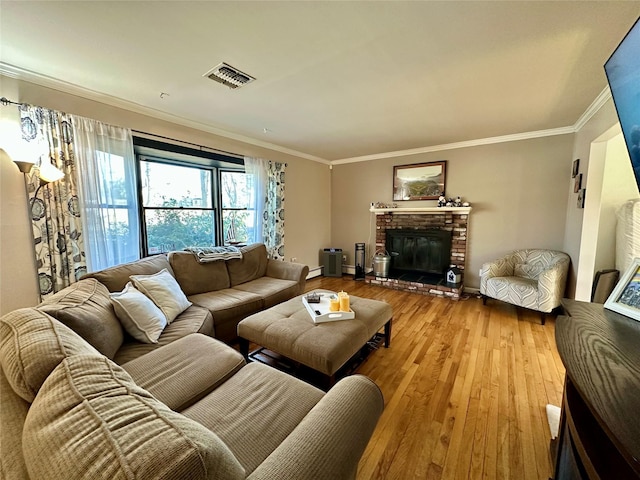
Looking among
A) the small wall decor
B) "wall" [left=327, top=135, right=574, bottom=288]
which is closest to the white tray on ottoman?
"wall" [left=327, top=135, right=574, bottom=288]

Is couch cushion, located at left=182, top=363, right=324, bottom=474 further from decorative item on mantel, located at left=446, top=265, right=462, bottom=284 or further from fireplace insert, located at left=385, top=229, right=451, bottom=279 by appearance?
fireplace insert, located at left=385, top=229, right=451, bottom=279

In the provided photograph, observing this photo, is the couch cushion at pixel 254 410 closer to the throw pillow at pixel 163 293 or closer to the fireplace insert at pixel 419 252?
the throw pillow at pixel 163 293

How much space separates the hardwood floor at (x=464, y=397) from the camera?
4.35 feet

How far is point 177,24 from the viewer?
1.49 m

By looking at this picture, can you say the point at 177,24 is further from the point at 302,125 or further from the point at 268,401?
the point at 268,401

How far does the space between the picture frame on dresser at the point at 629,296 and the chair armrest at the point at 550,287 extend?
2032 millimetres

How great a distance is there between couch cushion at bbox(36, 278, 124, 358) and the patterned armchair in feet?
12.9

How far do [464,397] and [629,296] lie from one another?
1147 mm

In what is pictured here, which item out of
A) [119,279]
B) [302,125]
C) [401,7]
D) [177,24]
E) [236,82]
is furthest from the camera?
[302,125]

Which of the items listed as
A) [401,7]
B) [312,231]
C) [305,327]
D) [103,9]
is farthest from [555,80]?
[312,231]

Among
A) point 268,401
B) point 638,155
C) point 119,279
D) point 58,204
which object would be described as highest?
point 638,155

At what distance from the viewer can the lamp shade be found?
2031mm

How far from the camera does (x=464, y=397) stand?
5.87ft

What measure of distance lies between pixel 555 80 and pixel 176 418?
3.24 meters
